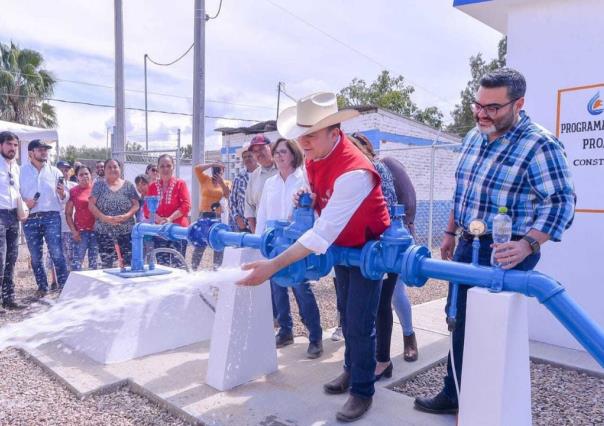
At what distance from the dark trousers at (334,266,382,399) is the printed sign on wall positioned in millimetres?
2295

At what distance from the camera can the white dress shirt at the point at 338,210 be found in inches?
96.3

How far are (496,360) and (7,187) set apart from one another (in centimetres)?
544

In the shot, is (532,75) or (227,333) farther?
(532,75)

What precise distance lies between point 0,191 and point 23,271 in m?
2.85

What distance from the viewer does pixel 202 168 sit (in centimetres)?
650

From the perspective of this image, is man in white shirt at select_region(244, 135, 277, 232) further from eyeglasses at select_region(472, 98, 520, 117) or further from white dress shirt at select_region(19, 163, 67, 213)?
white dress shirt at select_region(19, 163, 67, 213)

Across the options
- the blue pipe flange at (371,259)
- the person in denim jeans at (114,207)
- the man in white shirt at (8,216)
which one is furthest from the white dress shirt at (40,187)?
the blue pipe flange at (371,259)

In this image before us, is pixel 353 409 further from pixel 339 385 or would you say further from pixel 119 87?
pixel 119 87

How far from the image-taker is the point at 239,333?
3.46 meters

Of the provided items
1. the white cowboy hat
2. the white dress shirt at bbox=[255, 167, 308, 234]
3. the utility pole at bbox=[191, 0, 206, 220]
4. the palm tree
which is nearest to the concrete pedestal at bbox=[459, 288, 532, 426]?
the white cowboy hat

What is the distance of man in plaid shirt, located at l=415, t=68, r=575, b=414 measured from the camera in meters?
2.43

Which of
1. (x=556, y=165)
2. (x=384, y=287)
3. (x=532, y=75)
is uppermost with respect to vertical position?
(x=532, y=75)

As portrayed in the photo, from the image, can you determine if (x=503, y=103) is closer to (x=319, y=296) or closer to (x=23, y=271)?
(x=319, y=296)

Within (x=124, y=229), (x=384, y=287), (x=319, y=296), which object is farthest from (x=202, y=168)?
(x=384, y=287)
